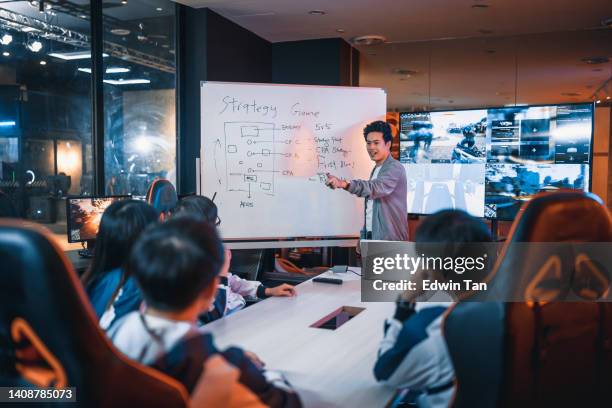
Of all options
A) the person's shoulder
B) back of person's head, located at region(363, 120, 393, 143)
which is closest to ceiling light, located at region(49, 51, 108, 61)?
back of person's head, located at region(363, 120, 393, 143)

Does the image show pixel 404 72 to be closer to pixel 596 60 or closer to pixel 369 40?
pixel 369 40

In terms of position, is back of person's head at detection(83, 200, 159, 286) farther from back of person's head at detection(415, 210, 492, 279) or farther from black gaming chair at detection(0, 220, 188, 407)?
back of person's head at detection(415, 210, 492, 279)

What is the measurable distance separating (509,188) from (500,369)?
4.14 m

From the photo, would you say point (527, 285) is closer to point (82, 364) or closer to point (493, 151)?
point (82, 364)

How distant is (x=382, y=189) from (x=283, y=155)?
92 centimetres

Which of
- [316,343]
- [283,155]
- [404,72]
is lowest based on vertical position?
[316,343]

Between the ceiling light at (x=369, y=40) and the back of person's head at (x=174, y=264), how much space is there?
478 cm

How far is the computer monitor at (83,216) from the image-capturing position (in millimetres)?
3400

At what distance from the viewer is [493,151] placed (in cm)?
507

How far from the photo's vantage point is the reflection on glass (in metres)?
4.28

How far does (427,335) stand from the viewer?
1310 millimetres

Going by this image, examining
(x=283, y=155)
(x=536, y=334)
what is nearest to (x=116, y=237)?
(x=536, y=334)
